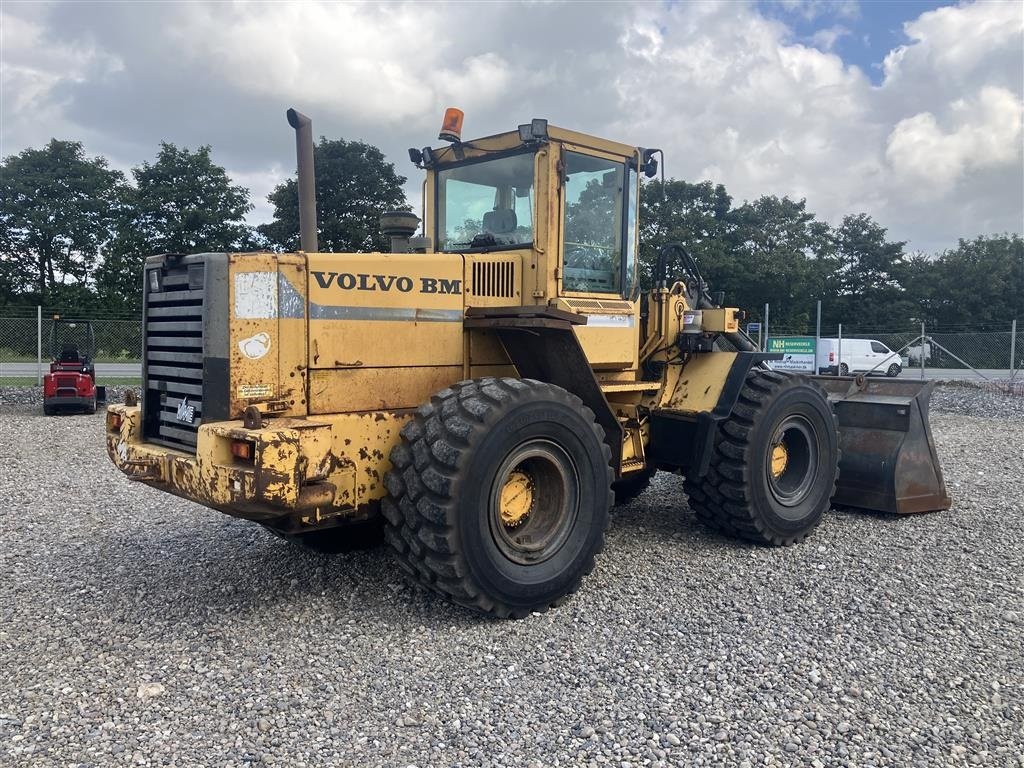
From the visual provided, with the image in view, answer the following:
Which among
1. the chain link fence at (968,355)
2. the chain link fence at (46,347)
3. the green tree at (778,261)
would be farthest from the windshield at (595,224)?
the green tree at (778,261)

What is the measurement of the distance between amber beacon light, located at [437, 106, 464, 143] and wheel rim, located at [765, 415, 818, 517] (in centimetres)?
334

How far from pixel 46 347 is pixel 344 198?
13.9 metres

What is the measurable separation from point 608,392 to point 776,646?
2.22 metres

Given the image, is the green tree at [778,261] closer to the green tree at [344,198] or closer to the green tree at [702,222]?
the green tree at [702,222]

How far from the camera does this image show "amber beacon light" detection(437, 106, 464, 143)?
5.81m

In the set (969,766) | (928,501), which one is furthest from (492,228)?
(928,501)

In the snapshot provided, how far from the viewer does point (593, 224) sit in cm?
578

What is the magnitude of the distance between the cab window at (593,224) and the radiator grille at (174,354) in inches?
93.7

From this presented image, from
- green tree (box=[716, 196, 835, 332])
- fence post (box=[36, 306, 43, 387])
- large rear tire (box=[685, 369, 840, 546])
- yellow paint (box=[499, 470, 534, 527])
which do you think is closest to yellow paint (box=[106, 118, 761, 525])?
yellow paint (box=[499, 470, 534, 527])

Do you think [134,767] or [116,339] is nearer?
[134,767]

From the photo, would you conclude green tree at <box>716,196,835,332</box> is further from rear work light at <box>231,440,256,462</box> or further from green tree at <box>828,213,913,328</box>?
rear work light at <box>231,440,256,462</box>

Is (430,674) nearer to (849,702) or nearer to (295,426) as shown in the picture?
(295,426)

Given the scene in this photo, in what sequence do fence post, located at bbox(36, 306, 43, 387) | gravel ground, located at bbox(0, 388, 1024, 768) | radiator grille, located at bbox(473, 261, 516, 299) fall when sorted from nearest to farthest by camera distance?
gravel ground, located at bbox(0, 388, 1024, 768), radiator grille, located at bbox(473, 261, 516, 299), fence post, located at bbox(36, 306, 43, 387)

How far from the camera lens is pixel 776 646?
422 centimetres
